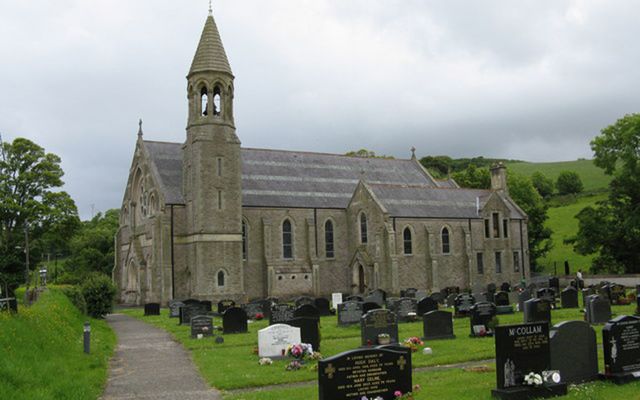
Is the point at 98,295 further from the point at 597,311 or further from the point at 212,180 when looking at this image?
the point at 597,311

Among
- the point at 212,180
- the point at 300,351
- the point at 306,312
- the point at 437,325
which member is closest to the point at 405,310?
the point at 306,312

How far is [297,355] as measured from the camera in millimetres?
16812

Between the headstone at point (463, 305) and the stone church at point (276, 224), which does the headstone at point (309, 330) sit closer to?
the headstone at point (463, 305)

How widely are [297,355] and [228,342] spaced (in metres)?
5.64

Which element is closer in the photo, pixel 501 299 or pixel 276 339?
pixel 276 339

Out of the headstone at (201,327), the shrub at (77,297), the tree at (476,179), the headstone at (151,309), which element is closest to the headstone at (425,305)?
the headstone at (201,327)

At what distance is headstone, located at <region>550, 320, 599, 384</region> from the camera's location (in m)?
12.1

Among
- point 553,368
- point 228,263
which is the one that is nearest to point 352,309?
point 553,368

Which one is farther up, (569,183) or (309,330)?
(569,183)

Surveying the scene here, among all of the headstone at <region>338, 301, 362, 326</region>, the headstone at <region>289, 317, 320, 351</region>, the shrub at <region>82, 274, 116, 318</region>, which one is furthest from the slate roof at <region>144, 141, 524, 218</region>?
the headstone at <region>289, 317, 320, 351</region>

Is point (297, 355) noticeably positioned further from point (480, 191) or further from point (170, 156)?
point (480, 191)

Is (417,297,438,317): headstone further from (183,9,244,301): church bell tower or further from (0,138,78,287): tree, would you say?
(0,138,78,287): tree

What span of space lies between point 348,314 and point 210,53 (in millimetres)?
24193

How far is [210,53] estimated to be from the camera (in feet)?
141
